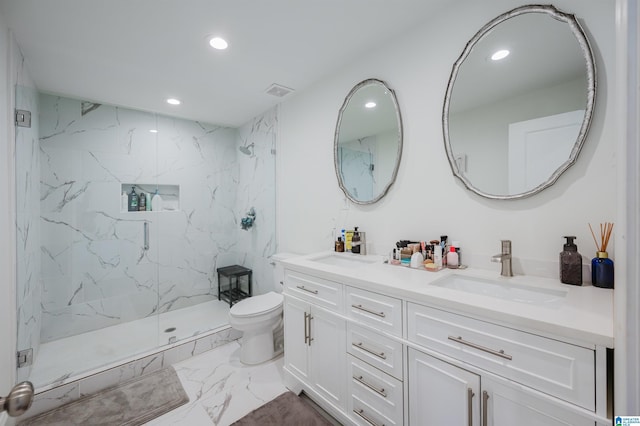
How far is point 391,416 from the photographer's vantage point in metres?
1.28

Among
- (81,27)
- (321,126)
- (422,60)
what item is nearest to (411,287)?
(422,60)

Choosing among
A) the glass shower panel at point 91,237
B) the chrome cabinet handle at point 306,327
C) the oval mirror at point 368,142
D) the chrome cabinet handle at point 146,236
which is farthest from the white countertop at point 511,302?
the chrome cabinet handle at point 146,236

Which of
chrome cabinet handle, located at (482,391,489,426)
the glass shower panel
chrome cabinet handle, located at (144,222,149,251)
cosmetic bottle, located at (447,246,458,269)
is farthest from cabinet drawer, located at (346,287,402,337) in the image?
chrome cabinet handle, located at (144,222,149,251)

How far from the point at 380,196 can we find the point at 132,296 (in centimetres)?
294

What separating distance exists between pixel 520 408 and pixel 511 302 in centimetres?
35

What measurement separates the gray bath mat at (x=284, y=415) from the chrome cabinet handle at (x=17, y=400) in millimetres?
1317

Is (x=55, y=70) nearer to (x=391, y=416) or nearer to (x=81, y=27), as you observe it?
(x=81, y=27)

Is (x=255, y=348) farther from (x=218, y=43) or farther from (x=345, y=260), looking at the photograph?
(x=218, y=43)

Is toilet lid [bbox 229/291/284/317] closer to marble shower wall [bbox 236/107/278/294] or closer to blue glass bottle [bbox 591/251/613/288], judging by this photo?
marble shower wall [bbox 236/107/278/294]

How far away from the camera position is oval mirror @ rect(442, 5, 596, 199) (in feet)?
3.88

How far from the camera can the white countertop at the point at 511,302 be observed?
80 centimetres

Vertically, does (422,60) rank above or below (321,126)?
above

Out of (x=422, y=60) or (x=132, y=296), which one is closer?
(x=422, y=60)

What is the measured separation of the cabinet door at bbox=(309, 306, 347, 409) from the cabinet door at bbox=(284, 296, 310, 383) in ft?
0.22
